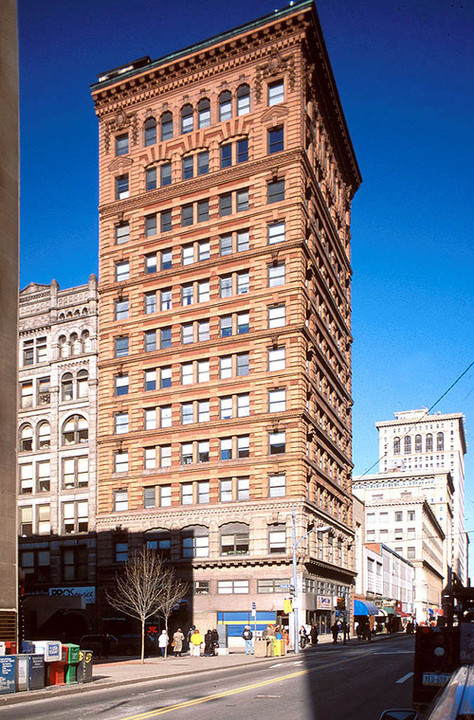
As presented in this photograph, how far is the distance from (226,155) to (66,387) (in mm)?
23206

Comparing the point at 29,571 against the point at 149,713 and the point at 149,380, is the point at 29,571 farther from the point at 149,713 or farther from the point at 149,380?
the point at 149,713

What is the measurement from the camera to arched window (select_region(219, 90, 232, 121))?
67.1 metres

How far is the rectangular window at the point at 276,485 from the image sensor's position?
58531mm

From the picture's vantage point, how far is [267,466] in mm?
59062

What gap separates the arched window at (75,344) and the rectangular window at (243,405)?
15963 millimetres

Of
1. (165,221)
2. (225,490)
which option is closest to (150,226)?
(165,221)

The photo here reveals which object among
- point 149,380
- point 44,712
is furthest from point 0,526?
point 149,380

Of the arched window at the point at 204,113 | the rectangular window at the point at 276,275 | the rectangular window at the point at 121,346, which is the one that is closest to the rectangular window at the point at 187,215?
the arched window at the point at 204,113

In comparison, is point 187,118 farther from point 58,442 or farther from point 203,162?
point 58,442

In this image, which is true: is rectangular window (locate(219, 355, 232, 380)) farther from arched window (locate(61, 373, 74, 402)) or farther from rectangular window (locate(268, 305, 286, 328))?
arched window (locate(61, 373, 74, 402))

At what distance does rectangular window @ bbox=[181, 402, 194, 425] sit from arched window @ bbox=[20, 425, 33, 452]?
588 inches

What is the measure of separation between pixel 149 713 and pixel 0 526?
1376cm

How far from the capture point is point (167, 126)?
69.9 meters

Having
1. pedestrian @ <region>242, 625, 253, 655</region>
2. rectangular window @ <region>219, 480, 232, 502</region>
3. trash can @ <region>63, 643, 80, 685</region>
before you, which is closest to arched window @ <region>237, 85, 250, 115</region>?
rectangular window @ <region>219, 480, 232, 502</region>
